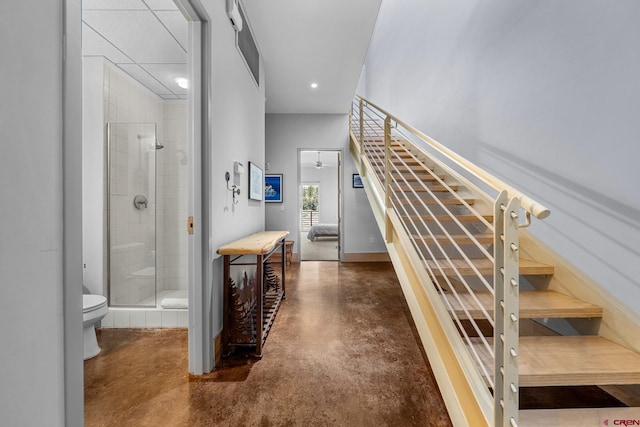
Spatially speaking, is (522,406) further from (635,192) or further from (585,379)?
(635,192)

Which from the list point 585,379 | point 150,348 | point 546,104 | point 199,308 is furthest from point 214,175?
point 546,104

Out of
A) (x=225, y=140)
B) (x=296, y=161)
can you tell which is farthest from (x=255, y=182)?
(x=296, y=161)

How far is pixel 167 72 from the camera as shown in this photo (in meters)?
2.76

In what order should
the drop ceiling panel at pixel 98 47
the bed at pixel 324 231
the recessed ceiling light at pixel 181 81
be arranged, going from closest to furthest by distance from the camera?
the drop ceiling panel at pixel 98 47 < the recessed ceiling light at pixel 181 81 < the bed at pixel 324 231

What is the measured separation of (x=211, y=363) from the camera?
1.78 meters

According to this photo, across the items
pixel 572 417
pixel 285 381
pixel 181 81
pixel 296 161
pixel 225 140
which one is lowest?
pixel 285 381

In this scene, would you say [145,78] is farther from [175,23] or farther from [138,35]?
[175,23]

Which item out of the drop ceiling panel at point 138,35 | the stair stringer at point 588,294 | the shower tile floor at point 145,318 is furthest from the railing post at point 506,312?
the drop ceiling panel at point 138,35

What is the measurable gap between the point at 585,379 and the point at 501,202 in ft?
2.73

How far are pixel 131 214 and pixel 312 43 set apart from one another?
279 cm

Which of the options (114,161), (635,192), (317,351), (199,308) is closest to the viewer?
(635,192)

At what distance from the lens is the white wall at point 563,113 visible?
1.38m

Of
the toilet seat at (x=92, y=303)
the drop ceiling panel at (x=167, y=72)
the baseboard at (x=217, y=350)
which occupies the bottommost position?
the baseboard at (x=217, y=350)

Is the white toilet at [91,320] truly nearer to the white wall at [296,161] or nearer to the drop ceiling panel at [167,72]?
the drop ceiling panel at [167,72]
